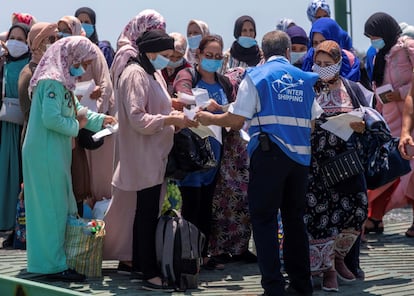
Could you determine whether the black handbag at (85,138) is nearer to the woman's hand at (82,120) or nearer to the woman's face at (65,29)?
the woman's hand at (82,120)

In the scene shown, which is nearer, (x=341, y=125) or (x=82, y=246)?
(x=341, y=125)

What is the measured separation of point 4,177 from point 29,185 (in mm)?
2272

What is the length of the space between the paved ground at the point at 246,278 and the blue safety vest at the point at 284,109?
45.9 inches

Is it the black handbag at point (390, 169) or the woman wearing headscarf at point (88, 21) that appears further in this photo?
the woman wearing headscarf at point (88, 21)

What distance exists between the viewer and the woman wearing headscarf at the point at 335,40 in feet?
28.6

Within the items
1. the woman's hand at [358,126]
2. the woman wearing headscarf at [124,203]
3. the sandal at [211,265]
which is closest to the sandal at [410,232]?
the sandal at [211,265]

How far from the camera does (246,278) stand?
812cm

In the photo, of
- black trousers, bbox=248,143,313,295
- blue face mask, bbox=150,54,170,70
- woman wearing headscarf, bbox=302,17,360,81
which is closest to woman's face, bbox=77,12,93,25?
woman wearing headscarf, bbox=302,17,360,81

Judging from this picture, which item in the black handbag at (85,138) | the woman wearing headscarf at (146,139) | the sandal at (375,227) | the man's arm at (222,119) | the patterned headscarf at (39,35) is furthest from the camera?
the sandal at (375,227)

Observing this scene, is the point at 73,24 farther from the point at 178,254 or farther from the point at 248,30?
the point at 178,254

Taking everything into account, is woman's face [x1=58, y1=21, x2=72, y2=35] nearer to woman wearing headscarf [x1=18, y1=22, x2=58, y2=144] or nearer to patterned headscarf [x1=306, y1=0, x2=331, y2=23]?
woman wearing headscarf [x1=18, y1=22, x2=58, y2=144]

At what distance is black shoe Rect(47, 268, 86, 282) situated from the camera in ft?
25.8

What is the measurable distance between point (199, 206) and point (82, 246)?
3.36 ft

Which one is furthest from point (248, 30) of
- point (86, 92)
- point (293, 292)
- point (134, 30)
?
point (293, 292)
